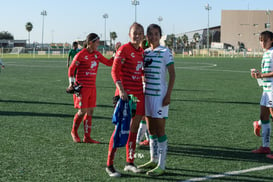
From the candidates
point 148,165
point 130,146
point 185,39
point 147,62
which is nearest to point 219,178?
point 148,165

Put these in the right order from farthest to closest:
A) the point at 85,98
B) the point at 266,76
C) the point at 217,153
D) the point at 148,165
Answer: the point at 85,98 → the point at 217,153 → the point at 266,76 → the point at 148,165

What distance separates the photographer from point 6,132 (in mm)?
8531

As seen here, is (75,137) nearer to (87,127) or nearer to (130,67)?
(87,127)

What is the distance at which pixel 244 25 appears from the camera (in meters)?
128

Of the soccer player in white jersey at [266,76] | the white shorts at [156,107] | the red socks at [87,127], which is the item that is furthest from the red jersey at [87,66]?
the soccer player in white jersey at [266,76]

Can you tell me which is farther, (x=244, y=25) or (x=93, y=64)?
(x=244, y=25)

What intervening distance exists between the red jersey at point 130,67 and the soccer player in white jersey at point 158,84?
0.11 metres

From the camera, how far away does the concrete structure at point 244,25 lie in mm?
125938

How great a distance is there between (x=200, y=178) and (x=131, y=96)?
1482mm

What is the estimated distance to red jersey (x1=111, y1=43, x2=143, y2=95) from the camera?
5617 millimetres

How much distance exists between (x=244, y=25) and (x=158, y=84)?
12843 cm

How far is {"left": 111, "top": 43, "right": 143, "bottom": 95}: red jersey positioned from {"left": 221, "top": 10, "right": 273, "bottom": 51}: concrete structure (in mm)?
123707

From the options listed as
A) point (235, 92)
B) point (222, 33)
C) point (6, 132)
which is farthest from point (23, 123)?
point (222, 33)

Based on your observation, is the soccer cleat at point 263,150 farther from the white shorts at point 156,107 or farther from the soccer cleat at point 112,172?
→ the soccer cleat at point 112,172
